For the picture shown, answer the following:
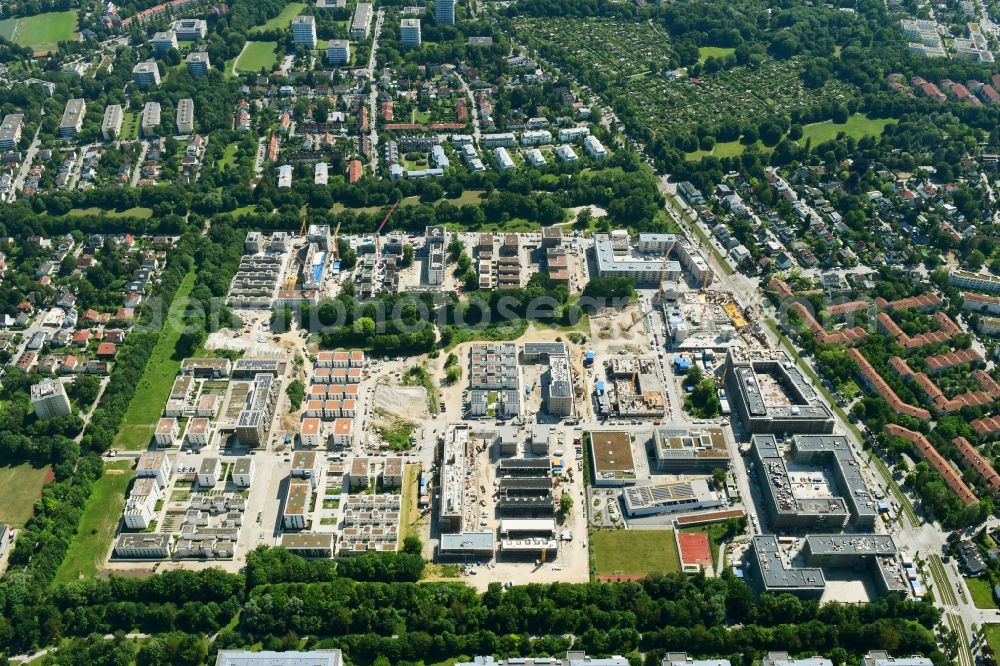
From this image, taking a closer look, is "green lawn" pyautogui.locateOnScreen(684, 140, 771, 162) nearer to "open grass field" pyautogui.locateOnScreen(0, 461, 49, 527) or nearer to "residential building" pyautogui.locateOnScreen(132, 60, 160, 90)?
"residential building" pyautogui.locateOnScreen(132, 60, 160, 90)

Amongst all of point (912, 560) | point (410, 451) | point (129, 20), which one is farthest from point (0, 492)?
point (129, 20)

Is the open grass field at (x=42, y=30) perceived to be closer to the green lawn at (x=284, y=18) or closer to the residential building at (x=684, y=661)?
the green lawn at (x=284, y=18)

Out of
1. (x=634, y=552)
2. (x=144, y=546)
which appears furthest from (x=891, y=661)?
(x=144, y=546)

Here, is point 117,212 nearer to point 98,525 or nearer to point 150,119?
point 150,119

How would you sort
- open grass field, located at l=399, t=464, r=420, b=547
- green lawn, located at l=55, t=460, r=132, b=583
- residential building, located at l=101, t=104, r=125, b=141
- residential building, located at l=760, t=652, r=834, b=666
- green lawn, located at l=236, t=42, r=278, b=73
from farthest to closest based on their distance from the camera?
green lawn, located at l=236, t=42, r=278, b=73 < residential building, located at l=101, t=104, r=125, b=141 < open grass field, located at l=399, t=464, r=420, b=547 < green lawn, located at l=55, t=460, r=132, b=583 < residential building, located at l=760, t=652, r=834, b=666

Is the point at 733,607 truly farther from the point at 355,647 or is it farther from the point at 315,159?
the point at 315,159

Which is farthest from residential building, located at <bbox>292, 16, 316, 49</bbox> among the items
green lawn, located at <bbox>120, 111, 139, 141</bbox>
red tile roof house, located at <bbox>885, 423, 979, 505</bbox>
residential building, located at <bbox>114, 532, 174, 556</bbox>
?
red tile roof house, located at <bbox>885, 423, 979, 505</bbox>
